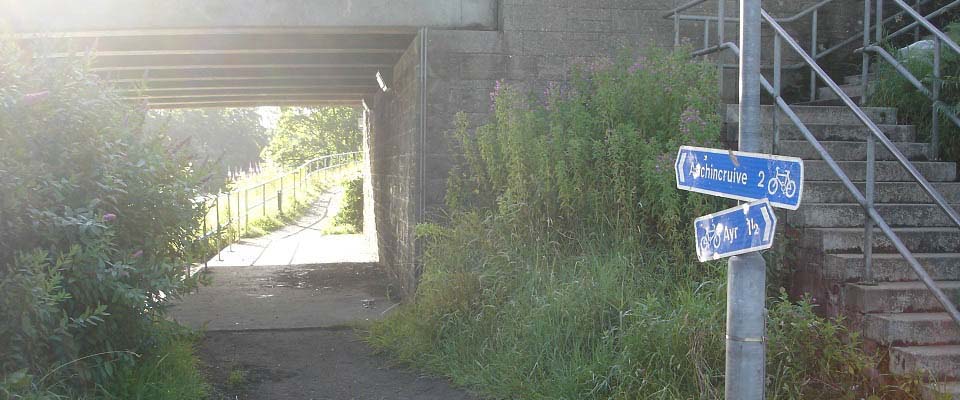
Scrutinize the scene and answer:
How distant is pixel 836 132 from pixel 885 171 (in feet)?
1.85

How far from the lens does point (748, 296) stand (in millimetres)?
3416

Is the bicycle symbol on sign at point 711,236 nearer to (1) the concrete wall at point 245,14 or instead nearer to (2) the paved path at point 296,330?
(2) the paved path at point 296,330

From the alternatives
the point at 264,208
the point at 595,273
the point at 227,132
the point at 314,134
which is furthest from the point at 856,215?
the point at 227,132

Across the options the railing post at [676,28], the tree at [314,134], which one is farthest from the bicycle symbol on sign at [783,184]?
the tree at [314,134]

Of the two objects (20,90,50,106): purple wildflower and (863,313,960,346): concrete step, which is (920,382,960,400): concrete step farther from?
(20,90,50,106): purple wildflower

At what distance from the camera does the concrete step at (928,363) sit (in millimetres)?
4719

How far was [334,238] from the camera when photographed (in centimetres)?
2055

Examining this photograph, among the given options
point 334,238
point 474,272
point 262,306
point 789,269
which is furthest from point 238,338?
point 334,238

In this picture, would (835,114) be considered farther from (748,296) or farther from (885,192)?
(748,296)

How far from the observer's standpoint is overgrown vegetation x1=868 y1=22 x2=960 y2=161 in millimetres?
6691

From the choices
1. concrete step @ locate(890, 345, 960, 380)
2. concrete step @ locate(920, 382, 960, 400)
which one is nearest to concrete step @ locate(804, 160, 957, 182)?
concrete step @ locate(890, 345, 960, 380)

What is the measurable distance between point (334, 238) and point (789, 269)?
51.7 ft

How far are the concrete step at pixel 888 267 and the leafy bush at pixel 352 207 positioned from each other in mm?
17867

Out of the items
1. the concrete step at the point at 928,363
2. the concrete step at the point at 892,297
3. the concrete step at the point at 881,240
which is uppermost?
the concrete step at the point at 881,240
